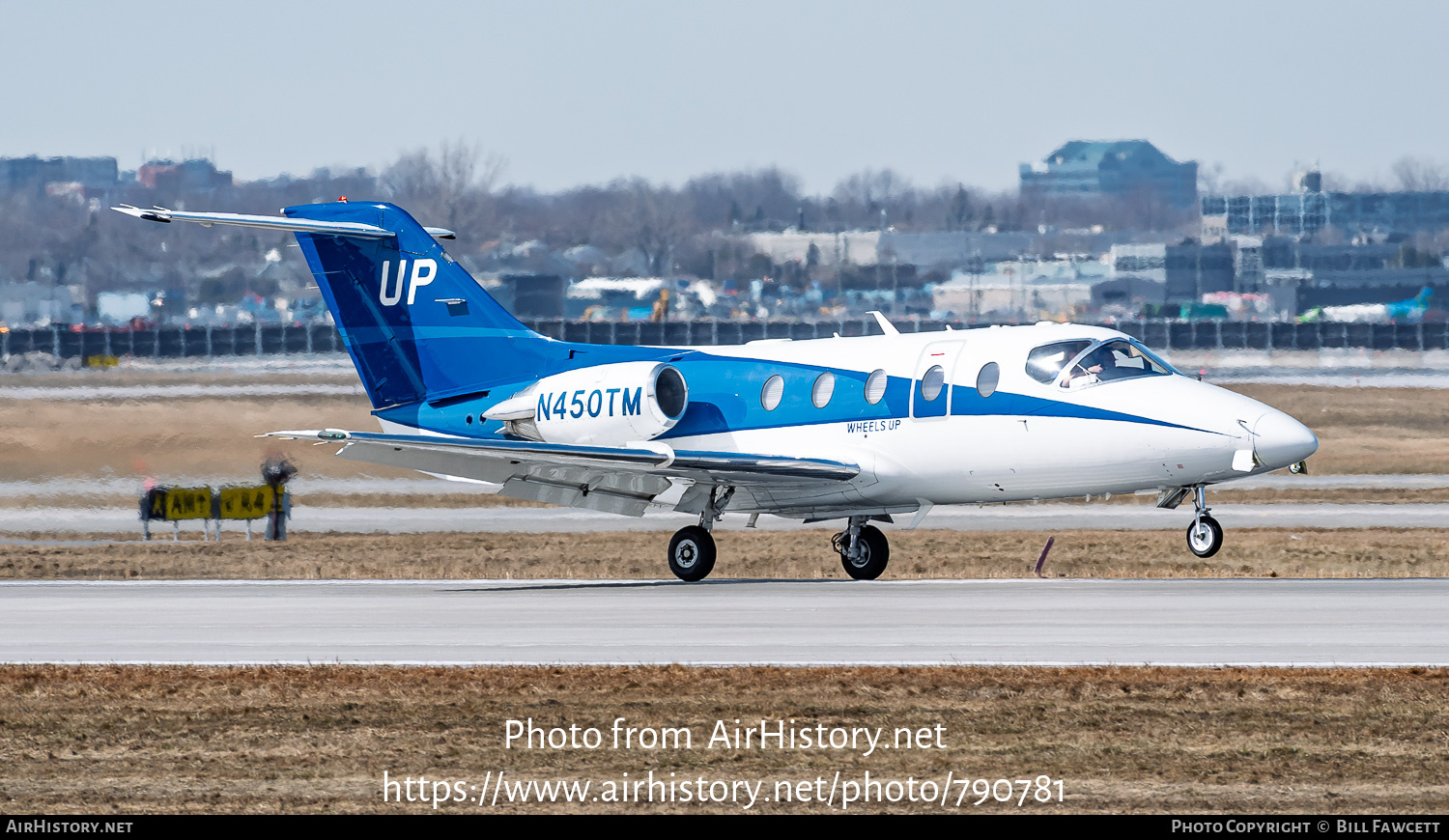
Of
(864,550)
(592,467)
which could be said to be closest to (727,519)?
(864,550)

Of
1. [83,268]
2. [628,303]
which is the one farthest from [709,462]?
[83,268]

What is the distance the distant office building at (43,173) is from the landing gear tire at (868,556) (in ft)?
346

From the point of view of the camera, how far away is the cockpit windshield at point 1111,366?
78.9ft

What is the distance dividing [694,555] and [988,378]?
5.22 metres

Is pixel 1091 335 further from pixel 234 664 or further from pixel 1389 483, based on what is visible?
Answer: pixel 1389 483

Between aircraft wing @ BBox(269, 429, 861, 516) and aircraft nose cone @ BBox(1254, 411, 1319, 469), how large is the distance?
560 centimetres

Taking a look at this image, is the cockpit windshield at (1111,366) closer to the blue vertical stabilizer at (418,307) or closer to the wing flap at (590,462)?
the wing flap at (590,462)

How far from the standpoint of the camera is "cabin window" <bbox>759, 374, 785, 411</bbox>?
26.4 meters

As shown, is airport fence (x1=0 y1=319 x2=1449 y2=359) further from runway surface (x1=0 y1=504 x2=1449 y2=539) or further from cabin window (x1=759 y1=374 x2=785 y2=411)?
cabin window (x1=759 y1=374 x2=785 y2=411)

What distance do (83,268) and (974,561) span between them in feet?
399

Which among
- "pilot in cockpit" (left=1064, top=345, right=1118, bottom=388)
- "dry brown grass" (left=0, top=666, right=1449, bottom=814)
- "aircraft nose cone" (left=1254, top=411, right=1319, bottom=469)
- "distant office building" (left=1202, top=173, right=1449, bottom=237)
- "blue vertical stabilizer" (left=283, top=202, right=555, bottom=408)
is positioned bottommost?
"dry brown grass" (left=0, top=666, right=1449, bottom=814)

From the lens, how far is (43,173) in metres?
137
